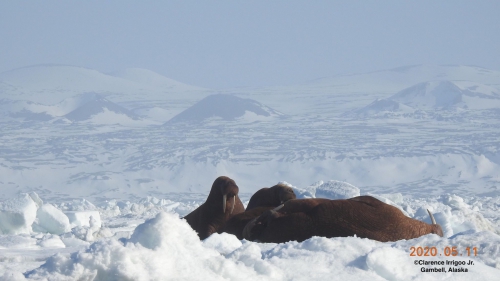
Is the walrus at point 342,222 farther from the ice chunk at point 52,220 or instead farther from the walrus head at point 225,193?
the ice chunk at point 52,220

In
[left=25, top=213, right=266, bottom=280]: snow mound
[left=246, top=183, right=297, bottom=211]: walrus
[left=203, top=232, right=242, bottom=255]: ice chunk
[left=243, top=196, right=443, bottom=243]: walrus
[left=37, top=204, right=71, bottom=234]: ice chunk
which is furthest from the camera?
[left=37, top=204, right=71, bottom=234]: ice chunk

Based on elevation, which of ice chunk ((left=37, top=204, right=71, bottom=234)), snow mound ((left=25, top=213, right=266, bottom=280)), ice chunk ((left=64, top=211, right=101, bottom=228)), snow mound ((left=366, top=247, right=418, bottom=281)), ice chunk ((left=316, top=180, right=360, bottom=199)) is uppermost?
snow mound ((left=25, top=213, right=266, bottom=280))

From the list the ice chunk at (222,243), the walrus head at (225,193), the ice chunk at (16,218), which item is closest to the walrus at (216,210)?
the walrus head at (225,193)

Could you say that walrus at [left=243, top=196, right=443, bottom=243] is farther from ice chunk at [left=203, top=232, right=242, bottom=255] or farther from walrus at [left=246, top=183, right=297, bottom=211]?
walrus at [left=246, top=183, right=297, bottom=211]

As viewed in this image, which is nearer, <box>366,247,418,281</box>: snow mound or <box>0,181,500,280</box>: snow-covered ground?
<box>0,181,500,280</box>: snow-covered ground

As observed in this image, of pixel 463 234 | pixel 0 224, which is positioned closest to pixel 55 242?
pixel 463 234

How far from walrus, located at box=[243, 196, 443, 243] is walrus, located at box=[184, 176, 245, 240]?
1.65m

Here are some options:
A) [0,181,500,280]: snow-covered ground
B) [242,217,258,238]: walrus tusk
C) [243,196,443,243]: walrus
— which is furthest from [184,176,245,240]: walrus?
[0,181,500,280]: snow-covered ground

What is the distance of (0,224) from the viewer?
9.87 metres

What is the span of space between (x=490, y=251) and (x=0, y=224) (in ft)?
23.3

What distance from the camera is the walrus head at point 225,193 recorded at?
7398mm

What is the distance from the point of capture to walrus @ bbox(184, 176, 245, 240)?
745 cm

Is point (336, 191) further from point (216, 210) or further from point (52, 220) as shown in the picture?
point (216, 210)

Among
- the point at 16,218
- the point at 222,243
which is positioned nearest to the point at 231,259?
the point at 222,243
